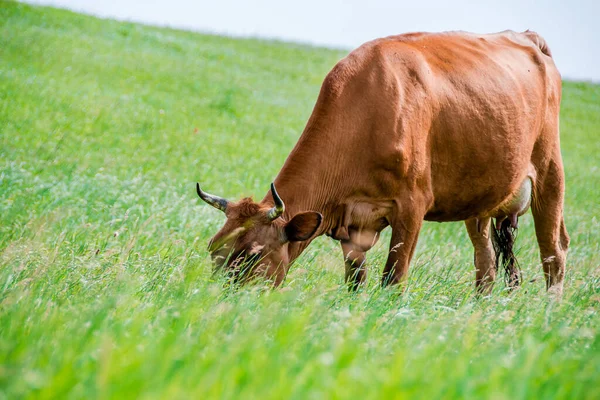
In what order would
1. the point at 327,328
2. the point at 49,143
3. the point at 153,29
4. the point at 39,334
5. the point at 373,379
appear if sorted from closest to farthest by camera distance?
the point at 373,379 → the point at 39,334 → the point at 327,328 → the point at 49,143 → the point at 153,29

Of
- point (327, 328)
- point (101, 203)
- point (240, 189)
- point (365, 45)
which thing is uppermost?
point (365, 45)

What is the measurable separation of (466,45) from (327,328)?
194 inches

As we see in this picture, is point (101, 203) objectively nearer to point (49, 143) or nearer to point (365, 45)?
point (365, 45)

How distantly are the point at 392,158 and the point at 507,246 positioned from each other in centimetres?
287

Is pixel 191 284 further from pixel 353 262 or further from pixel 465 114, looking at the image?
pixel 465 114

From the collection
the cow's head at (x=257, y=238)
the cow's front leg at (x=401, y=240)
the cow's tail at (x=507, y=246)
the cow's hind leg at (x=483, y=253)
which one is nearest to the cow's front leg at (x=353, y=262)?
the cow's front leg at (x=401, y=240)

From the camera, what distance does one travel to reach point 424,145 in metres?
6.04

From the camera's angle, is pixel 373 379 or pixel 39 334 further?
pixel 39 334

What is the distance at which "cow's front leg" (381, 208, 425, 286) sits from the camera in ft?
19.4

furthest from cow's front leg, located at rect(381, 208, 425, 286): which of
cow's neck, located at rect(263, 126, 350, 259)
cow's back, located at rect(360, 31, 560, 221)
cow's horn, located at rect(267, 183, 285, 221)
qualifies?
cow's horn, located at rect(267, 183, 285, 221)

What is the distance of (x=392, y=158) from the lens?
18.8ft

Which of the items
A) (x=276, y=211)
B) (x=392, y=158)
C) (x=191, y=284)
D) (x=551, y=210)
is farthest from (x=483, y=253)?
(x=191, y=284)

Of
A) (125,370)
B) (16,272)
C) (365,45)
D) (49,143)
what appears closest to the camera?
(125,370)

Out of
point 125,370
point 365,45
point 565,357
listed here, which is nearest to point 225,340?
point 125,370
